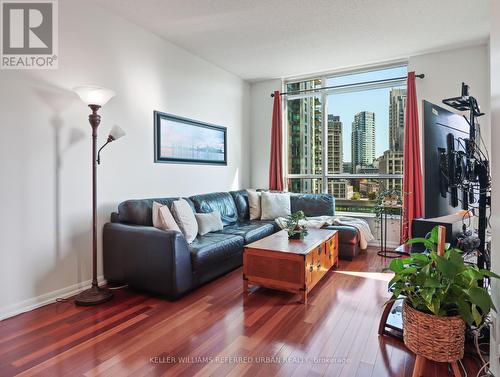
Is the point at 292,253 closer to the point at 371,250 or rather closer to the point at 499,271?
the point at 499,271

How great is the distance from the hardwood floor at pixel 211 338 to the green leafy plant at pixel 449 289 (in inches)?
19.7

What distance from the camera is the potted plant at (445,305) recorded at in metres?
1.36

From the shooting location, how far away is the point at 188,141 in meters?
4.11

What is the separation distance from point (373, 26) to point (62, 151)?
3.51 m

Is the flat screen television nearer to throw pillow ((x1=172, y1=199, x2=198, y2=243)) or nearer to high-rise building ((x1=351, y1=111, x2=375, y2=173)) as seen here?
throw pillow ((x1=172, y1=199, x2=198, y2=243))

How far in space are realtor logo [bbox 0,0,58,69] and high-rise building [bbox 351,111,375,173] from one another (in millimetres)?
4105

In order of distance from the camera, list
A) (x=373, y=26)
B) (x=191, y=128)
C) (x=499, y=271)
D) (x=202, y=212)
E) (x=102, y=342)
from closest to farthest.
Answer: (x=499, y=271) < (x=102, y=342) < (x=373, y=26) < (x=202, y=212) < (x=191, y=128)

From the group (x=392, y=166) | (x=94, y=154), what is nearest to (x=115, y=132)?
(x=94, y=154)

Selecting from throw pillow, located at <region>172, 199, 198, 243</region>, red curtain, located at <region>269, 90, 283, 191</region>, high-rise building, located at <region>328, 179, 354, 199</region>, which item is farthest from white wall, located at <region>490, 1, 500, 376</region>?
red curtain, located at <region>269, 90, 283, 191</region>

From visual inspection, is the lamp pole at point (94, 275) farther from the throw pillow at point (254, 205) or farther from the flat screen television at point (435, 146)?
the flat screen television at point (435, 146)

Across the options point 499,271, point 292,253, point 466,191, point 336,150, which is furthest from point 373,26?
point 499,271

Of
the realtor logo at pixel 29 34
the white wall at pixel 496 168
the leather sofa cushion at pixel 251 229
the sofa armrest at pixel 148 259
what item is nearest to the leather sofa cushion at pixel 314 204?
the leather sofa cushion at pixel 251 229

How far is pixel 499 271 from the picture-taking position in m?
1.35

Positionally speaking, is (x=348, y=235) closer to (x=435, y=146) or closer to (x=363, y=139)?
(x=363, y=139)
